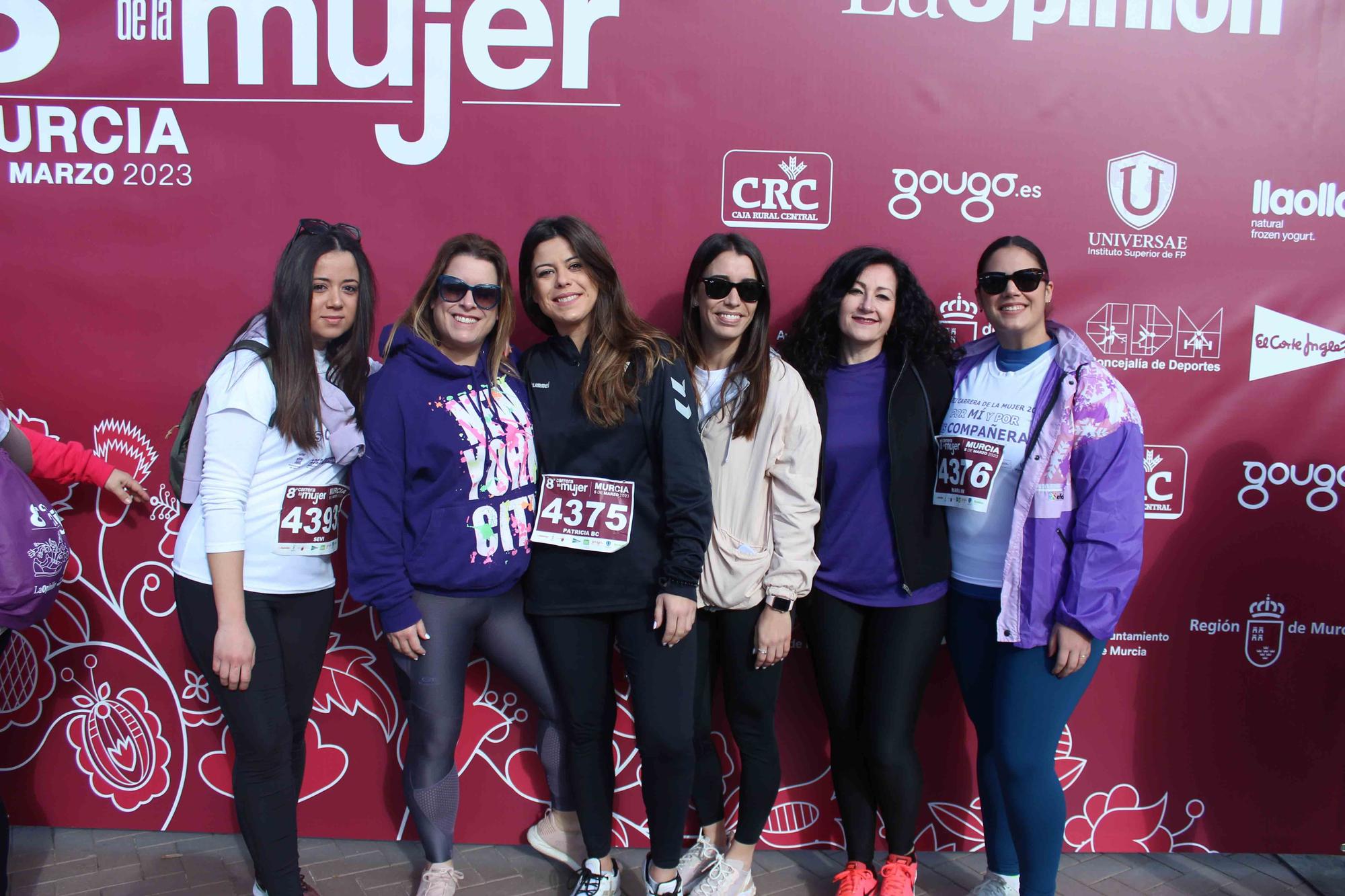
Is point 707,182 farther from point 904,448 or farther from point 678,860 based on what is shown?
point 678,860

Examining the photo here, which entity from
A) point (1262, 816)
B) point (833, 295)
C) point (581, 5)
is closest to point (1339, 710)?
point (1262, 816)

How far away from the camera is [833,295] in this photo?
2.39 metres

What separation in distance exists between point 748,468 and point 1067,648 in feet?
2.93

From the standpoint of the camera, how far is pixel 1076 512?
2113mm

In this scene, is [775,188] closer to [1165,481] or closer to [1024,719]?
[1165,481]

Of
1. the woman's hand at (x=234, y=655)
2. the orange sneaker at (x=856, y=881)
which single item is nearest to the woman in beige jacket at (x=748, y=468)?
the orange sneaker at (x=856, y=881)

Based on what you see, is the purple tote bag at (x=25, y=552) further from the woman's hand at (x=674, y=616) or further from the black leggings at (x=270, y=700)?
the woman's hand at (x=674, y=616)

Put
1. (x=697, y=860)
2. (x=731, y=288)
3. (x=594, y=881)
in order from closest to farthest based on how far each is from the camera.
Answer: (x=731, y=288) → (x=594, y=881) → (x=697, y=860)

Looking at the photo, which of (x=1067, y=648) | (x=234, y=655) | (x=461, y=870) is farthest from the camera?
(x=461, y=870)

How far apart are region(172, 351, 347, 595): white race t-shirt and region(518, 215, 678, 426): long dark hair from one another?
65cm

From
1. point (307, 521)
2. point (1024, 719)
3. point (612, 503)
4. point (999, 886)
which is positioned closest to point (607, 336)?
point (612, 503)

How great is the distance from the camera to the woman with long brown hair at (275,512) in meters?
→ 1.98

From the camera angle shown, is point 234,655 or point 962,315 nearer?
point 234,655

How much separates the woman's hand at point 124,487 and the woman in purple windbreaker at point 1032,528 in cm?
244
